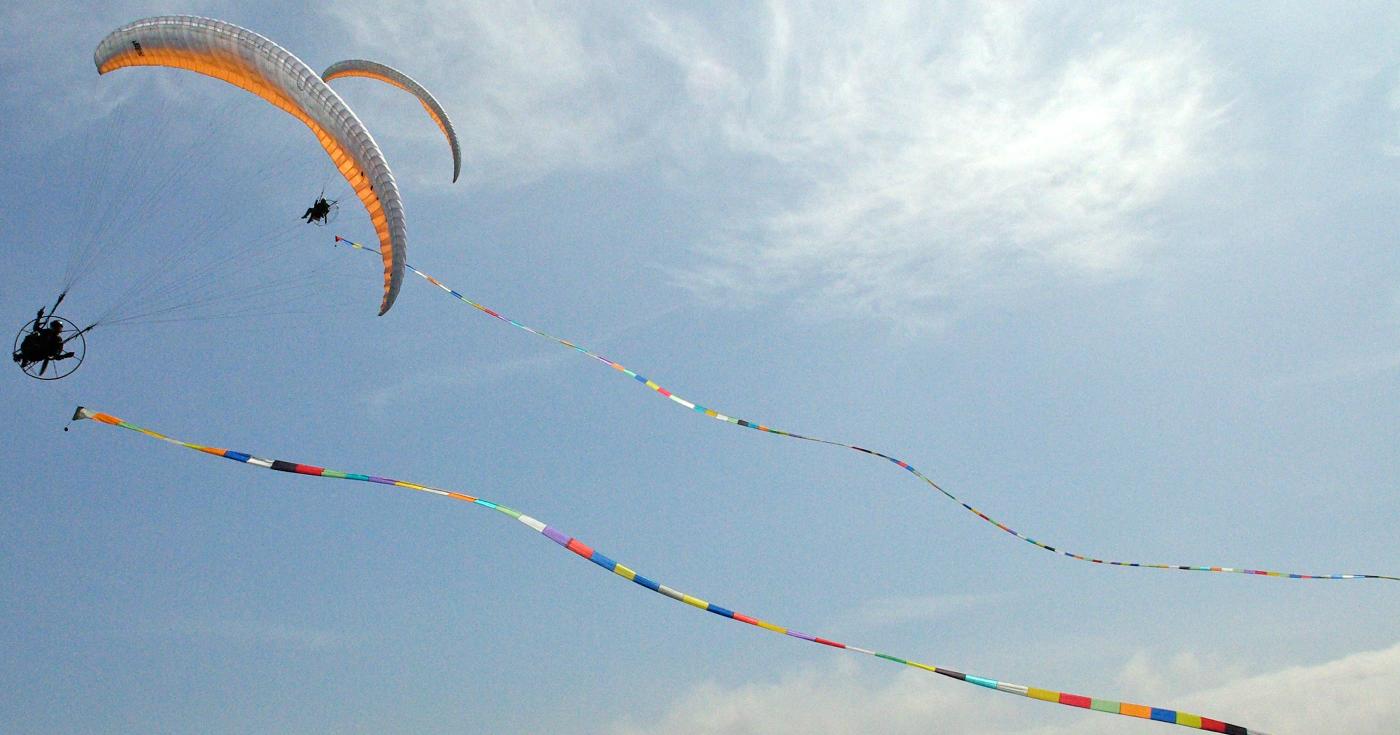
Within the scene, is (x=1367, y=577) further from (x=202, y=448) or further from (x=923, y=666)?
(x=202, y=448)

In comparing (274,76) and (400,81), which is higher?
(400,81)

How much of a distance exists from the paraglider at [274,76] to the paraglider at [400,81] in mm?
7096

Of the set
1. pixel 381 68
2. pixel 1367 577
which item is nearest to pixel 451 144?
pixel 381 68

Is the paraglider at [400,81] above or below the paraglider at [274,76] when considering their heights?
above

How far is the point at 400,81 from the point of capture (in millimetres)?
29344

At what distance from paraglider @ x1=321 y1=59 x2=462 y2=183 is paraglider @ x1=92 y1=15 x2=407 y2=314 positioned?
7.10 metres

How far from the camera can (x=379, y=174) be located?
20297 mm

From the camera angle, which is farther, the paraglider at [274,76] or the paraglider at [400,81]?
the paraglider at [400,81]

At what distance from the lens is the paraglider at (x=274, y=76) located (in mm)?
19391

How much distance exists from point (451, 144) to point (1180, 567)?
26.7 meters

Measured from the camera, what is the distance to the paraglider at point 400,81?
2817 centimetres

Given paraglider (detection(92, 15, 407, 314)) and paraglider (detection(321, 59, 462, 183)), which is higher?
paraglider (detection(321, 59, 462, 183))

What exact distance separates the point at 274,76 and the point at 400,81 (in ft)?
34.1

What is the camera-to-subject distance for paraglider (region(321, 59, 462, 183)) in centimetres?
2817
